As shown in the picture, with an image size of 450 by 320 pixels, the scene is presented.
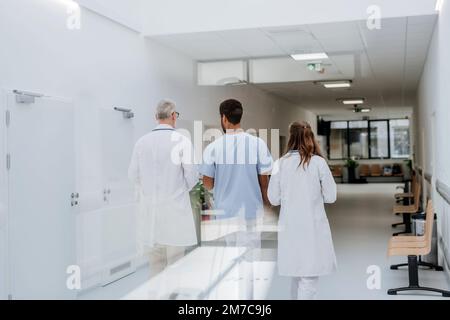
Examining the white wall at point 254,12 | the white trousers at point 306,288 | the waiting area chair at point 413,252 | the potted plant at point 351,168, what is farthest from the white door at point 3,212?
the potted plant at point 351,168

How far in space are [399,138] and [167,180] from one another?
1525 cm

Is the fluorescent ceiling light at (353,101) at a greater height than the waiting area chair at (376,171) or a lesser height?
greater

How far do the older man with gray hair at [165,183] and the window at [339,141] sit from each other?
14561 mm

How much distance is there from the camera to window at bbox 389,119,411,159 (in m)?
16.4

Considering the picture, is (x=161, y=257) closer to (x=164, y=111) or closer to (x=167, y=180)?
(x=167, y=180)

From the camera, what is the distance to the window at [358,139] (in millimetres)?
16859

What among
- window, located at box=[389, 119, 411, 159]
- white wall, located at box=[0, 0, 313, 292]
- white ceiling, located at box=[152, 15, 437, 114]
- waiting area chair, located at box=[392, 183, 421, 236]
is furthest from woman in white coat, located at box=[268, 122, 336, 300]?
window, located at box=[389, 119, 411, 159]

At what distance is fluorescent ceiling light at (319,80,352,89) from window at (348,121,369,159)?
8.84 m

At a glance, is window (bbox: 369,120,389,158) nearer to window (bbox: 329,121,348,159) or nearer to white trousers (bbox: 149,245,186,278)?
window (bbox: 329,121,348,159)

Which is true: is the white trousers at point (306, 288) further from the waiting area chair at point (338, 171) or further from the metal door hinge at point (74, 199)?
the waiting area chair at point (338, 171)

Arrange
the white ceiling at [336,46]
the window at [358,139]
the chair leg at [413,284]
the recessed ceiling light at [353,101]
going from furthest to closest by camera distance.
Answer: the window at [358,139] < the recessed ceiling light at [353,101] < the white ceiling at [336,46] < the chair leg at [413,284]

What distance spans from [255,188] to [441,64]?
2374 millimetres
